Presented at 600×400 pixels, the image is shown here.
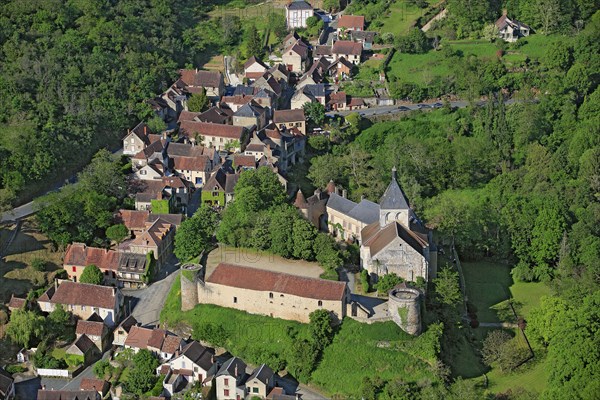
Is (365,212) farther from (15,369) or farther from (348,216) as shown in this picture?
(15,369)

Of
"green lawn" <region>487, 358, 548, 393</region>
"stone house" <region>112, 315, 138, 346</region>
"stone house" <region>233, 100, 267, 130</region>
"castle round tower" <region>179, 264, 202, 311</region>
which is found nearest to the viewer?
"green lawn" <region>487, 358, 548, 393</region>

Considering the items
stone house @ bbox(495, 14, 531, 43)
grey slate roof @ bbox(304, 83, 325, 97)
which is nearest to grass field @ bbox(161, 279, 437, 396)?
grey slate roof @ bbox(304, 83, 325, 97)

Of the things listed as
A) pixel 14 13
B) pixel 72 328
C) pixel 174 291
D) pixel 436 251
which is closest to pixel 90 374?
pixel 72 328

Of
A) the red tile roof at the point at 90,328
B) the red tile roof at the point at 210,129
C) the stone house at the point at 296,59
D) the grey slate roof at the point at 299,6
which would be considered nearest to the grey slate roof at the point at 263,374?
the red tile roof at the point at 90,328

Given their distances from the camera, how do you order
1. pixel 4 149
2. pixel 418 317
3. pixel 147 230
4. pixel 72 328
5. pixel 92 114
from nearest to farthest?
pixel 418 317
pixel 72 328
pixel 147 230
pixel 4 149
pixel 92 114

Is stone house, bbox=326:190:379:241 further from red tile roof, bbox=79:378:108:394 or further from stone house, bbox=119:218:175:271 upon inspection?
red tile roof, bbox=79:378:108:394

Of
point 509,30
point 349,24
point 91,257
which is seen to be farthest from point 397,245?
point 349,24

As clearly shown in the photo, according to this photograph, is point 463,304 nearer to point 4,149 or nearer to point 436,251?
point 436,251
